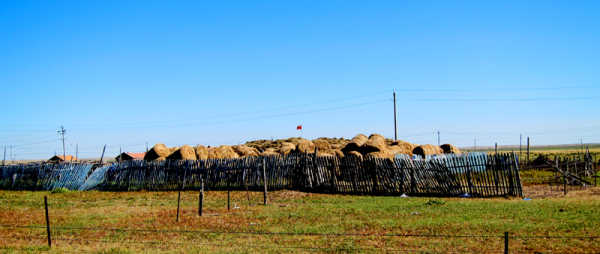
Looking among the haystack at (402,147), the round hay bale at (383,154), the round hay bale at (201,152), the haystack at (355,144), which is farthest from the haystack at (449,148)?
the round hay bale at (201,152)

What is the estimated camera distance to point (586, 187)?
65.6 ft

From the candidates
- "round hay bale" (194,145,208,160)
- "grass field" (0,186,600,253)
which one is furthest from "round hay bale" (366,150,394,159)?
"round hay bale" (194,145,208,160)

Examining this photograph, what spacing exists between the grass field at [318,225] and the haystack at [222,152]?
12.9 meters

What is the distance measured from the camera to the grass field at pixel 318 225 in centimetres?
956

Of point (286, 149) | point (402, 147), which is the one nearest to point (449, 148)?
point (402, 147)

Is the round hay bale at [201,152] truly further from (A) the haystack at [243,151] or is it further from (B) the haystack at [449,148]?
(B) the haystack at [449,148]

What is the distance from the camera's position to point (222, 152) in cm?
3222

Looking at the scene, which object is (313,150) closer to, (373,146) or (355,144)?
(355,144)

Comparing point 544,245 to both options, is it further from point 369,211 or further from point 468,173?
point 468,173

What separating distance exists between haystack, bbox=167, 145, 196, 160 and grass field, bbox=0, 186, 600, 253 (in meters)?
10.8

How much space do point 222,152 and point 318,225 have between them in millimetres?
20728

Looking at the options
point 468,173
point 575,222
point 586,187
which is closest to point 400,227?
point 575,222

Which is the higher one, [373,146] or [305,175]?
[373,146]

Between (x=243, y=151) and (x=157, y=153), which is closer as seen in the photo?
(x=157, y=153)
